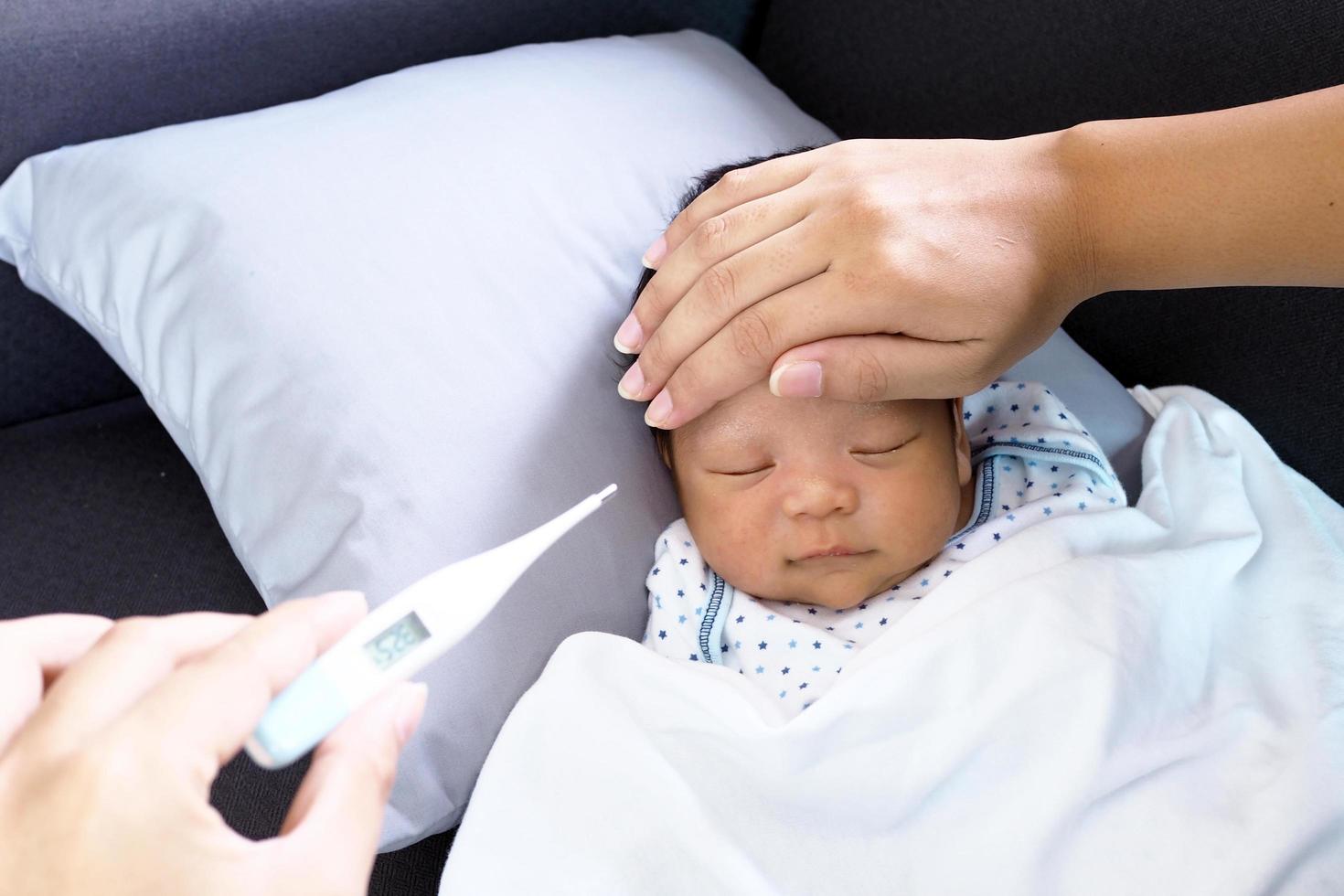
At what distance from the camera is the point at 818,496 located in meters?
1.09

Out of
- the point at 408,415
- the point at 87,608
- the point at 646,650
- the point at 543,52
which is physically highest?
the point at 543,52

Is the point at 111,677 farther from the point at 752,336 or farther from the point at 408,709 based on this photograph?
the point at 752,336

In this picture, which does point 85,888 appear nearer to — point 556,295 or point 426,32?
point 556,295

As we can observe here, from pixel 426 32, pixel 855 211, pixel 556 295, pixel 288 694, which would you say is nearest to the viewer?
pixel 288 694

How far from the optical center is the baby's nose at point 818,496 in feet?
3.57

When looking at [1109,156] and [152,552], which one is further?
[152,552]

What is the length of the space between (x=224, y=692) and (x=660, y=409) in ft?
2.02

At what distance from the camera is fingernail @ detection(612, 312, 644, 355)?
113 centimetres

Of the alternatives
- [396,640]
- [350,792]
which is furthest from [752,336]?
[350,792]

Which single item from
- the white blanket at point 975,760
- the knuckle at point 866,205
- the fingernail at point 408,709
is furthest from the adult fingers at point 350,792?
the knuckle at point 866,205

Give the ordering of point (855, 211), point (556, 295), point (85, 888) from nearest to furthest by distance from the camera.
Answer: point (85, 888)
point (855, 211)
point (556, 295)

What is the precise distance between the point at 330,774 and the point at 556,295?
0.72 metres

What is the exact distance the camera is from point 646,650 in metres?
1.08

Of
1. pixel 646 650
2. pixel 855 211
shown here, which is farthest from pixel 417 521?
pixel 855 211
